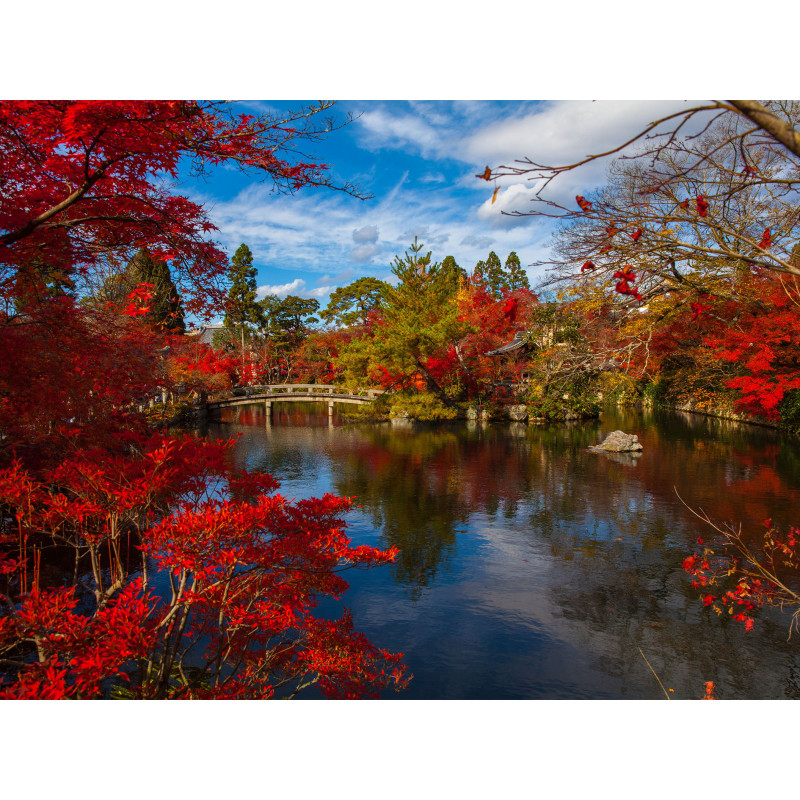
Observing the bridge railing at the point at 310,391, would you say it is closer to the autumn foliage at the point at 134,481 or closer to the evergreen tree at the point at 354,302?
the evergreen tree at the point at 354,302

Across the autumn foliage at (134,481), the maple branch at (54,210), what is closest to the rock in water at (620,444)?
the autumn foliage at (134,481)

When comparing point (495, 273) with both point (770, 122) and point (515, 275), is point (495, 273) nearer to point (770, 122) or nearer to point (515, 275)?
point (515, 275)

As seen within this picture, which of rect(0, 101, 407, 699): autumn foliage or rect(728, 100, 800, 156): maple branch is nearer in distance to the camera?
rect(728, 100, 800, 156): maple branch

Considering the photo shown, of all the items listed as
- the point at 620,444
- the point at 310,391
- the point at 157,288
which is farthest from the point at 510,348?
the point at 157,288

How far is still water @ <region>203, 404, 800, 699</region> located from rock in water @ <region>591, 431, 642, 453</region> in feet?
1.20

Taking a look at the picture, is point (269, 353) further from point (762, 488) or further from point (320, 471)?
point (762, 488)

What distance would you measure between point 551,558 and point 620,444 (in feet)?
22.1

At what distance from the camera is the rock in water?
11180 mm

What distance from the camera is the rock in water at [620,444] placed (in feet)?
36.7

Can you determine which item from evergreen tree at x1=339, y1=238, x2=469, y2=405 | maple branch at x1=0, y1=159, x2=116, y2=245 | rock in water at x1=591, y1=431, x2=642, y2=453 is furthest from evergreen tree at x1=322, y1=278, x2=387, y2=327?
maple branch at x1=0, y1=159, x2=116, y2=245

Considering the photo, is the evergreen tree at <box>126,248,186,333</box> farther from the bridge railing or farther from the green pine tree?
the bridge railing

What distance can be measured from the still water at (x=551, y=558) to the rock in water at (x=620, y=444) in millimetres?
365

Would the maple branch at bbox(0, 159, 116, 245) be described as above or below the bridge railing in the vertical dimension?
above

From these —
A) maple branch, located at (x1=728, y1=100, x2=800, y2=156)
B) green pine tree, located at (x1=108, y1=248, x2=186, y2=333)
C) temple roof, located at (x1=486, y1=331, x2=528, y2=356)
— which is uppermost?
green pine tree, located at (x1=108, y1=248, x2=186, y2=333)
